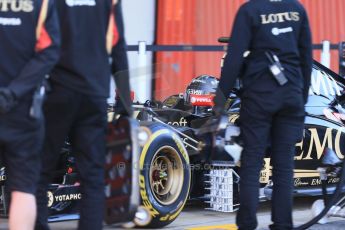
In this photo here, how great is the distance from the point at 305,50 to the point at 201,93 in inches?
84.0

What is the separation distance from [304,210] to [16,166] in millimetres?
4224

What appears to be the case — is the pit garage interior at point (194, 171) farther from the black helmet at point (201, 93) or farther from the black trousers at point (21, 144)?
the black trousers at point (21, 144)

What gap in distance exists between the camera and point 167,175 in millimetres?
6570

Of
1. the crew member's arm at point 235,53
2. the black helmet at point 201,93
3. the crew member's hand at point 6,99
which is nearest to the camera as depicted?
the crew member's hand at point 6,99

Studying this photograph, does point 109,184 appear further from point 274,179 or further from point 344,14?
point 344,14

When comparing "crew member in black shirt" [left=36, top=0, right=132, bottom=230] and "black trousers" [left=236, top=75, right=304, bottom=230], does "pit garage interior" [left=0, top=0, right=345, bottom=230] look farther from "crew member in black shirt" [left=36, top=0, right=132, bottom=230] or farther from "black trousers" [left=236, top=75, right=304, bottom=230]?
"black trousers" [left=236, top=75, right=304, bottom=230]

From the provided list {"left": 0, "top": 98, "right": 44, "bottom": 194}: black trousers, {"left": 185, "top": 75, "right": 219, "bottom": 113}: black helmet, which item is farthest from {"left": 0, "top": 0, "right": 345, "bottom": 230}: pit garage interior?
{"left": 0, "top": 98, "right": 44, "bottom": 194}: black trousers

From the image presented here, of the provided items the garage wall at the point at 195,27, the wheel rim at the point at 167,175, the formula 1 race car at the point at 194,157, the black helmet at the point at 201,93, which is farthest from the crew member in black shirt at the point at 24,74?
the garage wall at the point at 195,27

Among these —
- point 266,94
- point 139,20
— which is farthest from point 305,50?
point 139,20

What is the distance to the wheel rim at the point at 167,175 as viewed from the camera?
6473mm

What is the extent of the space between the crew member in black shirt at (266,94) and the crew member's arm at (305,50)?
5 centimetres

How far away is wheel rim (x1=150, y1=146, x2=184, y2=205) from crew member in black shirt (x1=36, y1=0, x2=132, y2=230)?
1.91 meters

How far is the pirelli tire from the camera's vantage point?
6.23 metres

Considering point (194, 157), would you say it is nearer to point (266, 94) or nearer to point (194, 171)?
point (194, 171)
